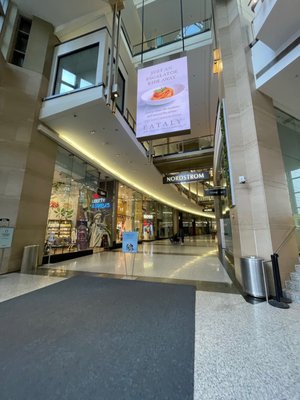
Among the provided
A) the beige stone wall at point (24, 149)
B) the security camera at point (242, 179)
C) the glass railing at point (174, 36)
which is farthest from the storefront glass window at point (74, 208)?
the security camera at point (242, 179)

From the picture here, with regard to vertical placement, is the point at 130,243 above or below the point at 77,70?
below

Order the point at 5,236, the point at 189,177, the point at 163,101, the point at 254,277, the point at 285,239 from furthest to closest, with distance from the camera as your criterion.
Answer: the point at 189,177 → the point at 5,236 → the point at 163,101 → the point at 285,239 → the point at 254,277

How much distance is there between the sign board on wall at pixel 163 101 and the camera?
438 centimetres

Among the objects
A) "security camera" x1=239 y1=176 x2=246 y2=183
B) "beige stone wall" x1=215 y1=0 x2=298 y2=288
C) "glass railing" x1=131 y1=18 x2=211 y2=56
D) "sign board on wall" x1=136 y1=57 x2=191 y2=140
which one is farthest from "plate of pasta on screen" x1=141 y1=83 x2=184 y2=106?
"glass railing" x1=131 y1=18 x2=211 y2=56

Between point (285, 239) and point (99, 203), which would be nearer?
point (285, 239)

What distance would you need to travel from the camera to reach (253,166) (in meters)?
4.36

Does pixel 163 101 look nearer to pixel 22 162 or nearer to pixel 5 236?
pixel 22 162

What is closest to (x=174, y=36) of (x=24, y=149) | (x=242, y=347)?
(x=24, y=149)

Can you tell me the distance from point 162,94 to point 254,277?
4.78m

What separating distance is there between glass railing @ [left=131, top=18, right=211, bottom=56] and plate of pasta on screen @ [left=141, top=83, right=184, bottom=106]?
492cm

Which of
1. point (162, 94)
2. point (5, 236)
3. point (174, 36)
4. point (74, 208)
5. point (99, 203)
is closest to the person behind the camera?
point (162, 94)

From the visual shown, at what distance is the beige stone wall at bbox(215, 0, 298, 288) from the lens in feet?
13.3

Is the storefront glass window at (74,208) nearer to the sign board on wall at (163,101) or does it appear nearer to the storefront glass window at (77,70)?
the storefront glass window at (77,70)

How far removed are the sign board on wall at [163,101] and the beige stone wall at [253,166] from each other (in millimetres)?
1360
